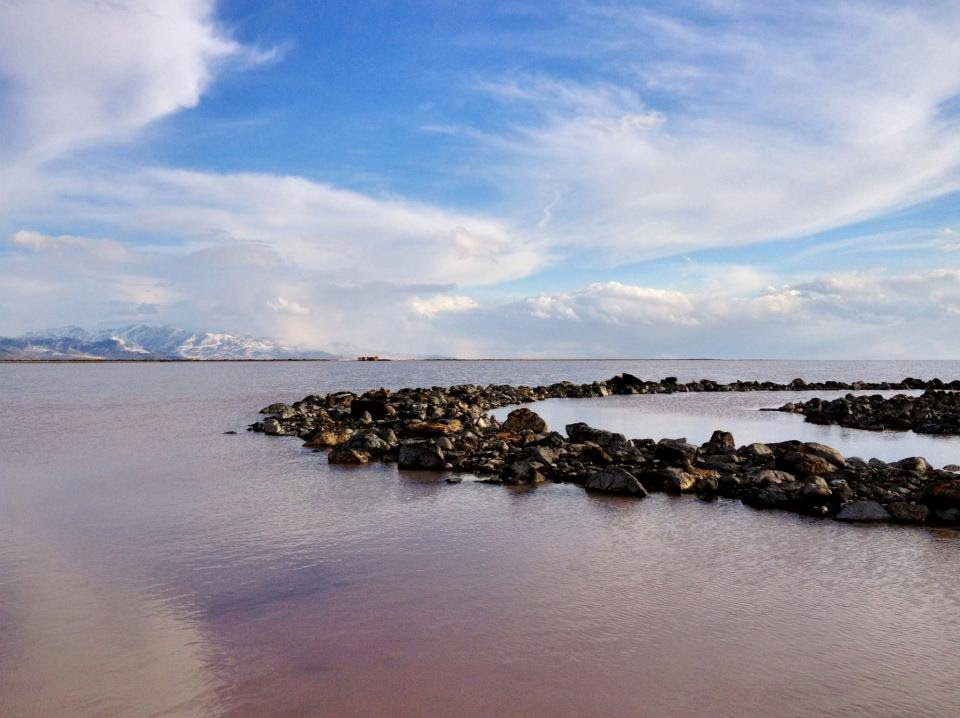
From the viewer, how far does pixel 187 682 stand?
6.38 metres

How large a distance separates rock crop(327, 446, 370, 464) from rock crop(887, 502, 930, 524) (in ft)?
43.6

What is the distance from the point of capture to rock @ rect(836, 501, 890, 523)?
12992mm

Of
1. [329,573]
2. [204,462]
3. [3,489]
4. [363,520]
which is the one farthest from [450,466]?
[3,489]

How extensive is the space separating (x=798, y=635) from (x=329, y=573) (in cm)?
607

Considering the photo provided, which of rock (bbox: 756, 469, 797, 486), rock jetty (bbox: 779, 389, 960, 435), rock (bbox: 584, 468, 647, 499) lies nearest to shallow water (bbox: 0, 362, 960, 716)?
rock (bbox: 584, 468, 647, 499)

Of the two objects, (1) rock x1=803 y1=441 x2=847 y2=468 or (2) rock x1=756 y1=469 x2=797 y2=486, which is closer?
(2) rock x1=756 y1=469 x2=797 y2=486

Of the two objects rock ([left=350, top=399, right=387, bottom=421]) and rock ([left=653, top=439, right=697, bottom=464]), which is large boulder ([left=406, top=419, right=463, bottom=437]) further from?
rock ([left=653, top=439, right=697, bottom=464])

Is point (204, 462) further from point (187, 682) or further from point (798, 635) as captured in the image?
point (798, 635)

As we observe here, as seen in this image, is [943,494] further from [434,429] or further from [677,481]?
[434,429]

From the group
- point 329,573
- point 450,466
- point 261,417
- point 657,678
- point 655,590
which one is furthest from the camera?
point 261,417

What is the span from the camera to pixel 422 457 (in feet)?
62.7

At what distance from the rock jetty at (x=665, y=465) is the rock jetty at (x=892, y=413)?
14051 mm

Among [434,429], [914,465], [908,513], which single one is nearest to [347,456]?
[434,429]

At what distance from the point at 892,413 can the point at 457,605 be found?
33133mm
